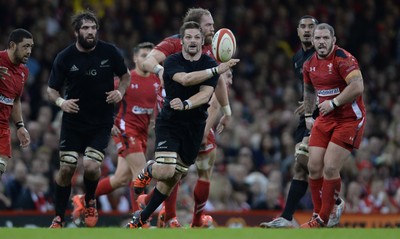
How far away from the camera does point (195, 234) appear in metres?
11.4

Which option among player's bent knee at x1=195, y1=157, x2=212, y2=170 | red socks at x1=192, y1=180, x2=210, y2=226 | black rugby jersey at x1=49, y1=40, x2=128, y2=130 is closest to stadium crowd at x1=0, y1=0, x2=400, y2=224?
red socks at x1=192, y1=180, x2=210, y2=226

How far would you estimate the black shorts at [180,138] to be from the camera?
12.9 metres

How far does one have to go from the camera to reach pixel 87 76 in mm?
13633

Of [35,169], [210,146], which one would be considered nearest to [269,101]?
[35,169]

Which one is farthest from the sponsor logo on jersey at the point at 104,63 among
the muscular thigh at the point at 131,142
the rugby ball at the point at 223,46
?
the muscular thigh at the point at 131,142

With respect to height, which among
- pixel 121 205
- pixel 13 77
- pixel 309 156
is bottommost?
pixel 121 205

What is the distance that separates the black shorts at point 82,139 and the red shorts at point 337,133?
101 inches

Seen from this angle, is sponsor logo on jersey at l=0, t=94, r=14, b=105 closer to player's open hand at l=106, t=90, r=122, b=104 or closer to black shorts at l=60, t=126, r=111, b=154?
black shorts at l=60, t=126, r=111, b=154

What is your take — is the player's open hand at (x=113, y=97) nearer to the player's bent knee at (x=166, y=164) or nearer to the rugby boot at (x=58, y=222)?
the player's bent knee at (x=166, y=164)

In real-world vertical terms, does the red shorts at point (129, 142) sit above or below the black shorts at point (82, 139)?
below

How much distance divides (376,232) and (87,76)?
408 centimetres

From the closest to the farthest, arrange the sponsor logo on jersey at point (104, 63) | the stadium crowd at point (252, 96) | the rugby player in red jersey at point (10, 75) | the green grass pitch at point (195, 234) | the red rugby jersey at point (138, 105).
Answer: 1. the green grass pitch at point (195, 234)
2. the rugby player in red jersey at point (10, 75)
3. the sponsor logo on jersey at point (104, 63)
4. the red rugby jersey at point (138, 105)
5. the stadium crowd at point (252, 96)

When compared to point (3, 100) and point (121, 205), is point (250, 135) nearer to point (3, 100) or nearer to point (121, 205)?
point (121, 205)

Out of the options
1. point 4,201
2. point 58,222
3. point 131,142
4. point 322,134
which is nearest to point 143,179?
point 58,222
